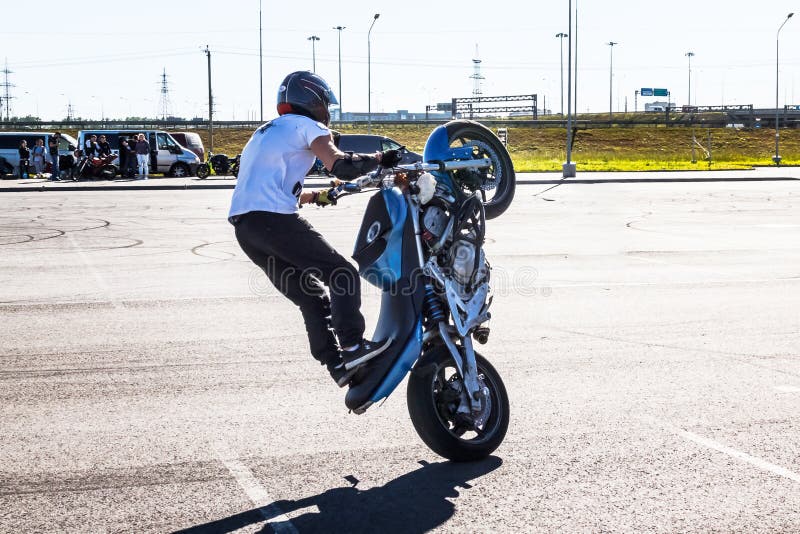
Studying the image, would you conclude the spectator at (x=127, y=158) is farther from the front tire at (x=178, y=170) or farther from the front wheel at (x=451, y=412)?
the front wheel at (x=451, y=412)

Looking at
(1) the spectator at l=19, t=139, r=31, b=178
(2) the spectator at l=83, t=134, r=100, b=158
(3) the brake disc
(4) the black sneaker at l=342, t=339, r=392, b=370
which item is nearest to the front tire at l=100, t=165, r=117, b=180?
(2) the spectator at l=83, t=134, r=100, b=158

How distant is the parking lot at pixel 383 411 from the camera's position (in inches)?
157

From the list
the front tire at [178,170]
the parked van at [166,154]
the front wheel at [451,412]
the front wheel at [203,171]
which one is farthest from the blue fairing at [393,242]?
the front tire at [178,170]

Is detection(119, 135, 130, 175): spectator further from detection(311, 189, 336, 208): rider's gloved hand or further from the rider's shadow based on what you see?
the rider's shadow

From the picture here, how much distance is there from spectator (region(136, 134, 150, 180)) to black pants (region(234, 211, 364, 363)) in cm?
3200

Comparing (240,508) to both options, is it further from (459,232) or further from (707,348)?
(707,348)

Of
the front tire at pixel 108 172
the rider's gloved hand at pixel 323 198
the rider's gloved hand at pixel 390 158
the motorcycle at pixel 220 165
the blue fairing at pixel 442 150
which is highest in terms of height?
the motorcycle at pixel 220 165

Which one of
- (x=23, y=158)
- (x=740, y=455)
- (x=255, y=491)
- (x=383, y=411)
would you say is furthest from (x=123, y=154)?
(x=740, y=455)

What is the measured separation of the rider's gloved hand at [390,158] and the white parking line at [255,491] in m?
1.61

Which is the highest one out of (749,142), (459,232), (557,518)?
(749,142)

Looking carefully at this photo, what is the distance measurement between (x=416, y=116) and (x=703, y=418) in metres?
189

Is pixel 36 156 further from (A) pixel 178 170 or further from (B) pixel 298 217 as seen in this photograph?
(B) pixel 298 217

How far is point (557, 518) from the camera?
12.7 ft

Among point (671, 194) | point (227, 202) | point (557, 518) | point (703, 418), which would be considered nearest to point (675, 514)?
point (557, 518)
